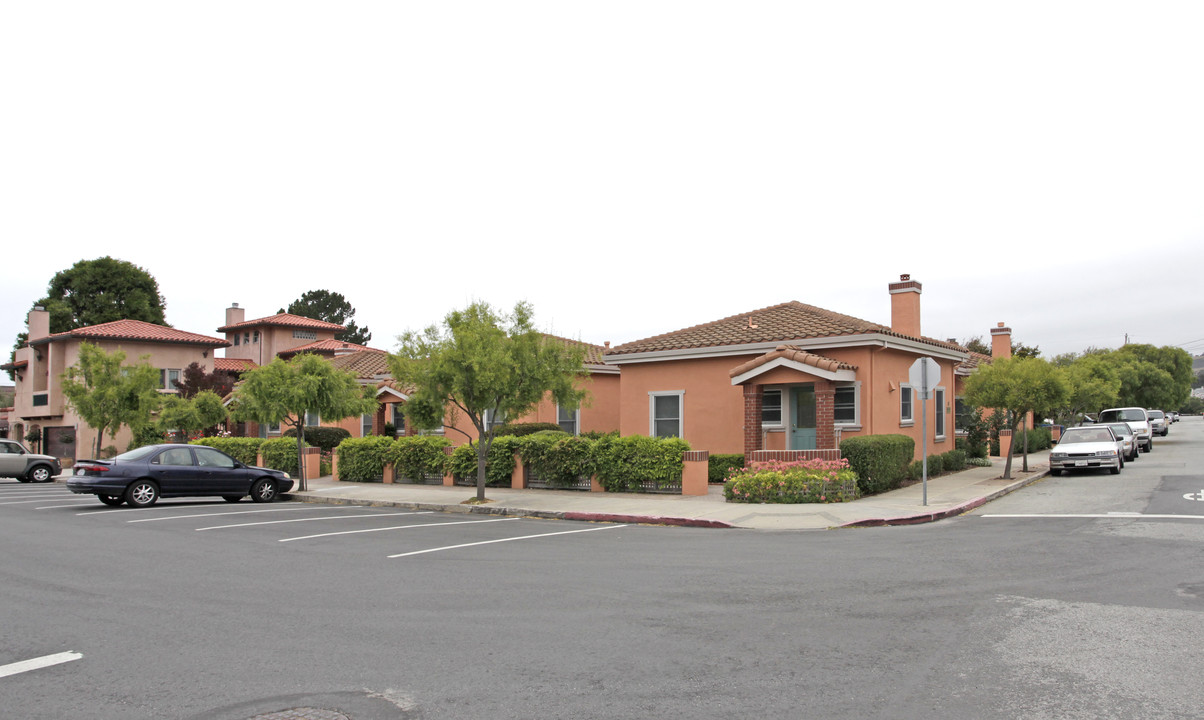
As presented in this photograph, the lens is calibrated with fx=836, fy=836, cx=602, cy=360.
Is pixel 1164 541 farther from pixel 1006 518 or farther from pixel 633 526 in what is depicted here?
pixel 633 526

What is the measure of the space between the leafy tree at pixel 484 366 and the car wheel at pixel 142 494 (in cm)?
636

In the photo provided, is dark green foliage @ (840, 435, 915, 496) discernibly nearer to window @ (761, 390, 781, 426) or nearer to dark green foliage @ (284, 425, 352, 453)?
window @ (761, 390, 781, 426)

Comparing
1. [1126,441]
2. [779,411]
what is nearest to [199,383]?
[779,411]

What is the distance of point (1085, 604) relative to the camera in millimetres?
7672

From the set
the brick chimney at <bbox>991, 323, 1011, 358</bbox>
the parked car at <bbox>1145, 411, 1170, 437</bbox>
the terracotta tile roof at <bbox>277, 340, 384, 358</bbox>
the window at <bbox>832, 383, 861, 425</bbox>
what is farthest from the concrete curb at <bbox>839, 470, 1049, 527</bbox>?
the parked car at <bbox>1145, 411, 1170, 437</bbox>

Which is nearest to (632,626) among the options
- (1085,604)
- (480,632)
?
(480,632)

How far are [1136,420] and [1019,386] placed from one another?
2043 centimetres

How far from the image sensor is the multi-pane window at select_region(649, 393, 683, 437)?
2355cm

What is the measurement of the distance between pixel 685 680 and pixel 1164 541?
8796 millimetres

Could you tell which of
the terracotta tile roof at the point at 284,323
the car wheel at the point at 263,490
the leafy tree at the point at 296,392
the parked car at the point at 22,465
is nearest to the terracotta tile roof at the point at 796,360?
the leafy tree at the point at 296,392

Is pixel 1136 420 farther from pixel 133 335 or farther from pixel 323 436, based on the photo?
pixel 133 335

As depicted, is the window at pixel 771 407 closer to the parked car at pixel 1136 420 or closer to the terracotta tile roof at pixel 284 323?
the parked car at pixel 1136 420

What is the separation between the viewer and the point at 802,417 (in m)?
21.4

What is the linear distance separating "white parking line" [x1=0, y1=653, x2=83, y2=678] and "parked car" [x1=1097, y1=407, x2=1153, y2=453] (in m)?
37.3
